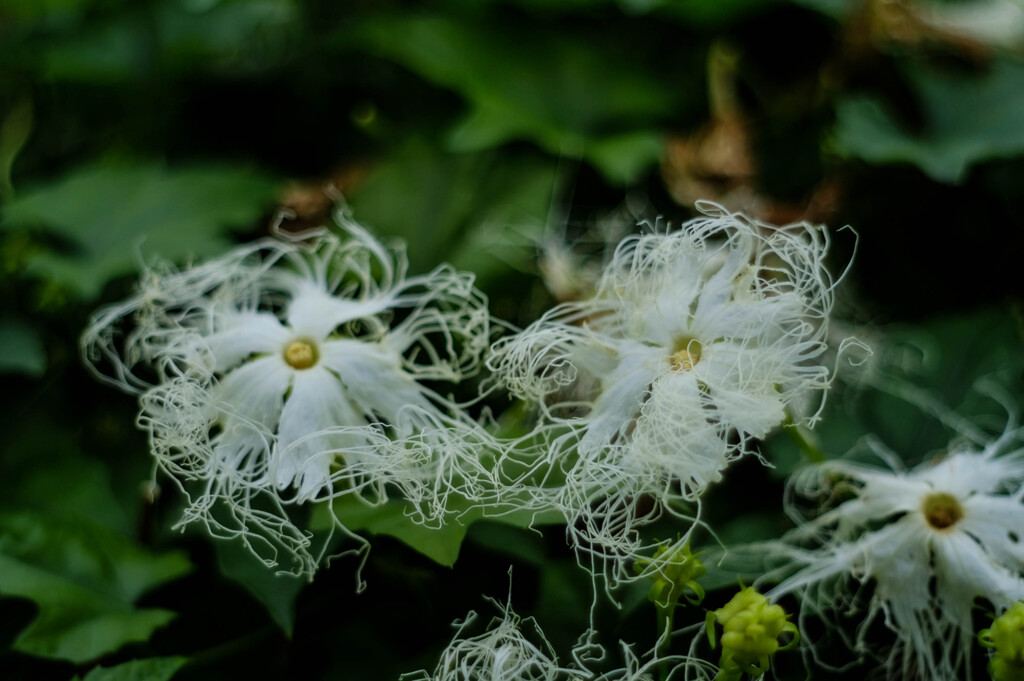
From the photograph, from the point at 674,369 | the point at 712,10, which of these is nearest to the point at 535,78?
the point at 712,10

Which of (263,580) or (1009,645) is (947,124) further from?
(263,580)

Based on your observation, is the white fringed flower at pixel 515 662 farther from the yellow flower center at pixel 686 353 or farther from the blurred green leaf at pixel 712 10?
the blurred green leaf at pixel 712 10

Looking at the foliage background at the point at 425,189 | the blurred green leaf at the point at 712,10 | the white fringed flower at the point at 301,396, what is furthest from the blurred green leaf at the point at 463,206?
the blurred green leaf at the point at 712,10

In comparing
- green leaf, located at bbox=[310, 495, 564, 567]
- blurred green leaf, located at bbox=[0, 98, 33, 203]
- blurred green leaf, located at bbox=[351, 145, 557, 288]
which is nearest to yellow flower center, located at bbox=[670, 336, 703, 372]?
green leaf, located at bbox=[310, 495, 564, 567]

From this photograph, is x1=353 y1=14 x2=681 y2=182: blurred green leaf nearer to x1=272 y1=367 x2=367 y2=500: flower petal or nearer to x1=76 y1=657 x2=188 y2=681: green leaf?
x1=272 y1=367 x2=367 y2=500: flower petal

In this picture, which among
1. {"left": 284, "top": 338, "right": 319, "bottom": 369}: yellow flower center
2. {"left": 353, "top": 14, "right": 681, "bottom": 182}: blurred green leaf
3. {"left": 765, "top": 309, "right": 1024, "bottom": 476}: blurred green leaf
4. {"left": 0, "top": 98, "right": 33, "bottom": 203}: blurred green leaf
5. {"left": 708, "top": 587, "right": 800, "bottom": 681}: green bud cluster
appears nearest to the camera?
{"left": 708, "top": 587, "right": 800, "bottom": 681}: green bud cluster
